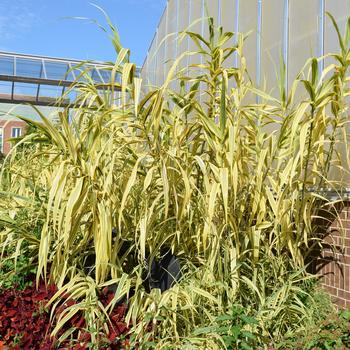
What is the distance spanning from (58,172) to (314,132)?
5.67 feet

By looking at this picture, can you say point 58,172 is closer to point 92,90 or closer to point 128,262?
point 92,90

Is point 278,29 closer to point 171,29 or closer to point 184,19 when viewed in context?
point 184,19

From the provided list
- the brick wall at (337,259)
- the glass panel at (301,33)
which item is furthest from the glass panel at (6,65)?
the brick wall at (337,259)

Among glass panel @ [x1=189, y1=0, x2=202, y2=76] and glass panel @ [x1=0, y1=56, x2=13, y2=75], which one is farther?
glass panel @ [x1=0, y1=56, x2=13, y2=75]

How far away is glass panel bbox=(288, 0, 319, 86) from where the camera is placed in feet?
16.6

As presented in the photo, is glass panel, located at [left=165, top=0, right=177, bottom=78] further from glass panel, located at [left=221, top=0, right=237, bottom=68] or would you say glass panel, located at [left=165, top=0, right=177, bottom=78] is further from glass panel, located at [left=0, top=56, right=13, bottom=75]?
glass panel, located at [left=0, top=56, right=13, bottom=75]

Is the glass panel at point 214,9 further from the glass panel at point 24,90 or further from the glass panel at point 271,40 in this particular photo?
the glass panel at point 24,90

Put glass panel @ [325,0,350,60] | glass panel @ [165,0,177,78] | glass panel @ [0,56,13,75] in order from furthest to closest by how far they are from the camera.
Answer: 1. glass panel @ [0,56,13,75]
2. glass panel @ [165,0,177,78]
3. glass panel @ [325,0,350,60]

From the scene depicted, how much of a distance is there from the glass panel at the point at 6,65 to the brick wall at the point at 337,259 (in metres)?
18.2

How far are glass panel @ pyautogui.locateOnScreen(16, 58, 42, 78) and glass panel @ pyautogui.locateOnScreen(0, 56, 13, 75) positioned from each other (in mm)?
260

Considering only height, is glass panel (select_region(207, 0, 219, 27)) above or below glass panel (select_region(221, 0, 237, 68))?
above

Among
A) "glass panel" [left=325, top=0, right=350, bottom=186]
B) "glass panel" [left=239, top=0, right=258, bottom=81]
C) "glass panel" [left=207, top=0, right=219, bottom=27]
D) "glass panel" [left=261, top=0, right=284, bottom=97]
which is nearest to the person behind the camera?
"glass panel" [left=325, top=0, right=350, bottom=186]

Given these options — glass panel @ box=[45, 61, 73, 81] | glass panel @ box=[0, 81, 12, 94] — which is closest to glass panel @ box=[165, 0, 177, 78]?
glass panel @ box=[45, 61, 73, 81]

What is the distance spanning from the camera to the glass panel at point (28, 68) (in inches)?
823
